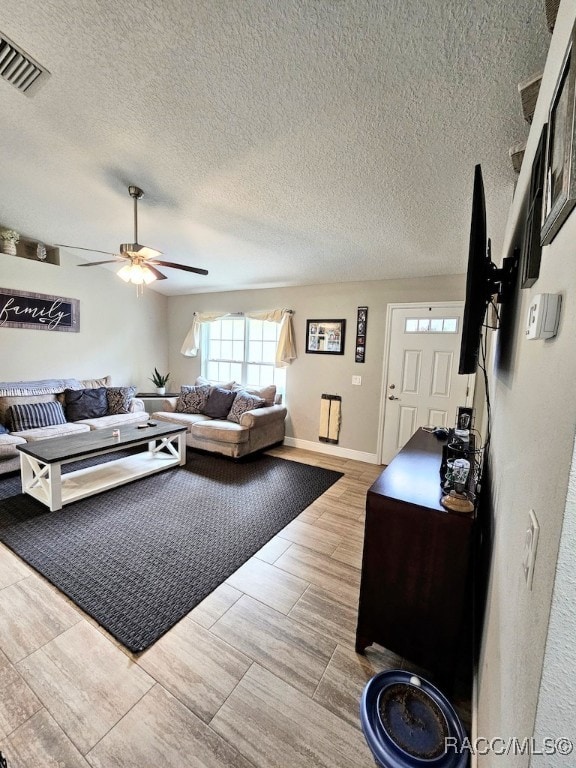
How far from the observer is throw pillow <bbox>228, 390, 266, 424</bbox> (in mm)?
4246

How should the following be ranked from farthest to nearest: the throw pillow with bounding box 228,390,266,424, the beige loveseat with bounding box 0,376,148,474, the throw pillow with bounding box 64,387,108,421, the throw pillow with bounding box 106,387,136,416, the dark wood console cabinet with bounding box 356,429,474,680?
1. the throw pillow with bounding box 106,387,136,416
2. the throw pillow with bounding box 228,390,266,424
3. the throw pillow with bounding box 64,387,108,421
4. the beige loveseat with bounding box 0,376,148,474
5. the dark wood console cabinet with bounding box 356,429,474,680

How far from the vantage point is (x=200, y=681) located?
1327 millimetres

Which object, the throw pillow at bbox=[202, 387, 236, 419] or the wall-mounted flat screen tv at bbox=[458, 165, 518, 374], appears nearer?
the wall-mounted flat screen tv at bbox=[458, 165, 518, 374]

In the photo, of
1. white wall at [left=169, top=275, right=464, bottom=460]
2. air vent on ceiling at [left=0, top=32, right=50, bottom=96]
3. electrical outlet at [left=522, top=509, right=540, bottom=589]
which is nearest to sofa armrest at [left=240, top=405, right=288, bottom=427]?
white wall at [left=169, top=275, right=464, bottom=460]

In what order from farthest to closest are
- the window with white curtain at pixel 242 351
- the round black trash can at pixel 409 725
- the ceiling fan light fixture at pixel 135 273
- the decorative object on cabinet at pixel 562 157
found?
1. the window with white curtain at pixel 242 351
2. the ceiling fan light fixture at pixel 135 273
3. the round black trash can at pixel 409 725
4. the decorative object on cabinet at pixel 562 157

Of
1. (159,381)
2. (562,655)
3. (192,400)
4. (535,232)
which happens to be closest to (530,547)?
(562,655)

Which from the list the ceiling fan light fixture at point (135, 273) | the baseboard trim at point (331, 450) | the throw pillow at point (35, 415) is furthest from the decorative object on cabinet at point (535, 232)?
the throw pillow at point (35, 415)

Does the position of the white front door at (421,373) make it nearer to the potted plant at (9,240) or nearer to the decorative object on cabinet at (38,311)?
the decorative object on cabinet at (38,311)

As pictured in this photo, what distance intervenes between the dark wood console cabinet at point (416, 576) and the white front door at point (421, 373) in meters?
2.43

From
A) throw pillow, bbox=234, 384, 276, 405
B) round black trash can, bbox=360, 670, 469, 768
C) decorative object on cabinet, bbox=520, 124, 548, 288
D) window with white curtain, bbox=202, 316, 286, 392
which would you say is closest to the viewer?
decorative object on cabinet, bbox=520, 124, 548, 288

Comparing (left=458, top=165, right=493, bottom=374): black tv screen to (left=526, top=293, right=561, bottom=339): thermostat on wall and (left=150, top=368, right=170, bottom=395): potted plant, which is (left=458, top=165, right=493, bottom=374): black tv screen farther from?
(left=150, top=368, right=170, bottom=395): potted plant

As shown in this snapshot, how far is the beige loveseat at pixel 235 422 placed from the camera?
388cm

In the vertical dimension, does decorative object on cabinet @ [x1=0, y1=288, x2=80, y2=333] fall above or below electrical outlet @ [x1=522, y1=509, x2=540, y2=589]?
above

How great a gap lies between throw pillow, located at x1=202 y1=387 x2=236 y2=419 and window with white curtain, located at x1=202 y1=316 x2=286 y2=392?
682mm
